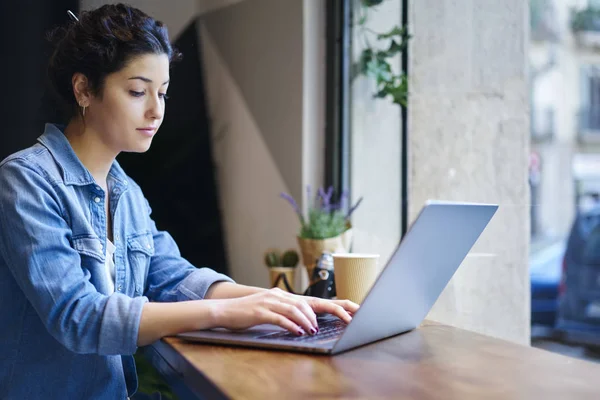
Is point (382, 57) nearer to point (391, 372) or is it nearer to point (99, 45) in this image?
point (99, 45)

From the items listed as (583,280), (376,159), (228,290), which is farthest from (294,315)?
(376,159)

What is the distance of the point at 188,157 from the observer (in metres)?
3.13

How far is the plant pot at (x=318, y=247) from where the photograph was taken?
2.03m

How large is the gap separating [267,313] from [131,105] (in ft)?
1.70

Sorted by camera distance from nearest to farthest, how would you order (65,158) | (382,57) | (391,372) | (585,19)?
(391,372) → (65,158) → (585,19) → (382,57)

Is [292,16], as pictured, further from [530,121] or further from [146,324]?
[146,324]

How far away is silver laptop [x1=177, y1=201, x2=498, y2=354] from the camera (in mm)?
914

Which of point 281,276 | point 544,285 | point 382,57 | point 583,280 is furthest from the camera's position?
point 382,57

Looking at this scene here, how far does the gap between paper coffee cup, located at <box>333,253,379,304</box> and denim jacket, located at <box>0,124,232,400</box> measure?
12.4 inches

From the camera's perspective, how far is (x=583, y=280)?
165 cm

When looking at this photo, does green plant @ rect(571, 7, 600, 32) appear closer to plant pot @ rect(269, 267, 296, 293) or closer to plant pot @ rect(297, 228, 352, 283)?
plant pot @ rect(297, 228, 352, 283)

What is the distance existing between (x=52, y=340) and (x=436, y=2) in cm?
150

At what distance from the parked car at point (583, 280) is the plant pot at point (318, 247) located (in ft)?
2.11

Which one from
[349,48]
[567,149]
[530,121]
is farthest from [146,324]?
[349,48]
